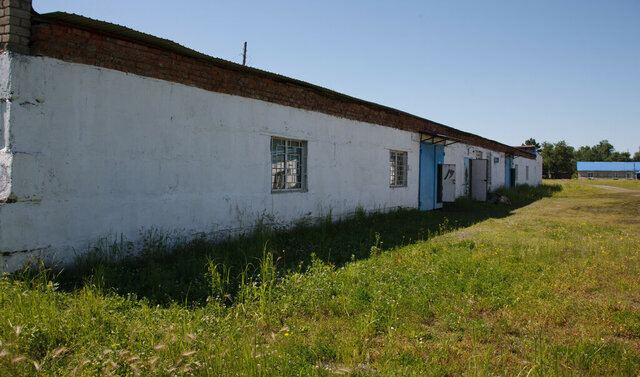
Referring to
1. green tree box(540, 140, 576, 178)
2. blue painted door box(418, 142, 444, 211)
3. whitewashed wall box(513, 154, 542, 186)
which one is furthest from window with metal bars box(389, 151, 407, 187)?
green tree box(540, 140, 576, 178)

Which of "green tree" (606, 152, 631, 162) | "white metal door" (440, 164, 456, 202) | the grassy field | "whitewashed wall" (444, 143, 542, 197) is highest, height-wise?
"green tree" (606, 152, 631, 162)

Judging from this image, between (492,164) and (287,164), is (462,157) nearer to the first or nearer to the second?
(492,164)

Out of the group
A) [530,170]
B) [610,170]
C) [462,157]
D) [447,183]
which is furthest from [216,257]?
[610,170]

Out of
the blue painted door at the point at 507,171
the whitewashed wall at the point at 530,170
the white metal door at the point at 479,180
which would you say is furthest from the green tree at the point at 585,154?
the white metal door at the point at 479,180

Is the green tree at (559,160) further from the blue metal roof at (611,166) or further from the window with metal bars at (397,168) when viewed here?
the window with metal bars at (397,168)

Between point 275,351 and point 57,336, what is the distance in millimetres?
1830

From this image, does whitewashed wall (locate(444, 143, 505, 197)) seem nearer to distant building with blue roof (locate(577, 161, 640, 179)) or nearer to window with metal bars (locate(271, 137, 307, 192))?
window with metal bars (locate(271, 137, 307, 192))

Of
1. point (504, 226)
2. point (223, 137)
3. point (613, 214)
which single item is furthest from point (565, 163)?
point (223, 137)

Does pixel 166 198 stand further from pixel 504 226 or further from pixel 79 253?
pixel 504 226

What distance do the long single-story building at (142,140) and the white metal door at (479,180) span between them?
9.92m

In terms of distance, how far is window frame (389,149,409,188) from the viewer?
12701mm

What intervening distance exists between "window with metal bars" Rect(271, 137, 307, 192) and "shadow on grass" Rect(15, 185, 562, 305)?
3.12 feet

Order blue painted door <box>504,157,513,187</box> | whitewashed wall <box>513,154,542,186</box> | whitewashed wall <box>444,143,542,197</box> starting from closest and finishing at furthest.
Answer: whitewashed wall <box>444,143,542,197</box>
blue painted door <box>504,157,513,187</box>
whitewashed wall <box>513,154,542,186</box>

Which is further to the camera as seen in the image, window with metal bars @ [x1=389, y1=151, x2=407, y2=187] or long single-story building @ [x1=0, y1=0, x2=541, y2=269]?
window with metal bars @ [x1=389, y1=151, x2=407, y2=187]
